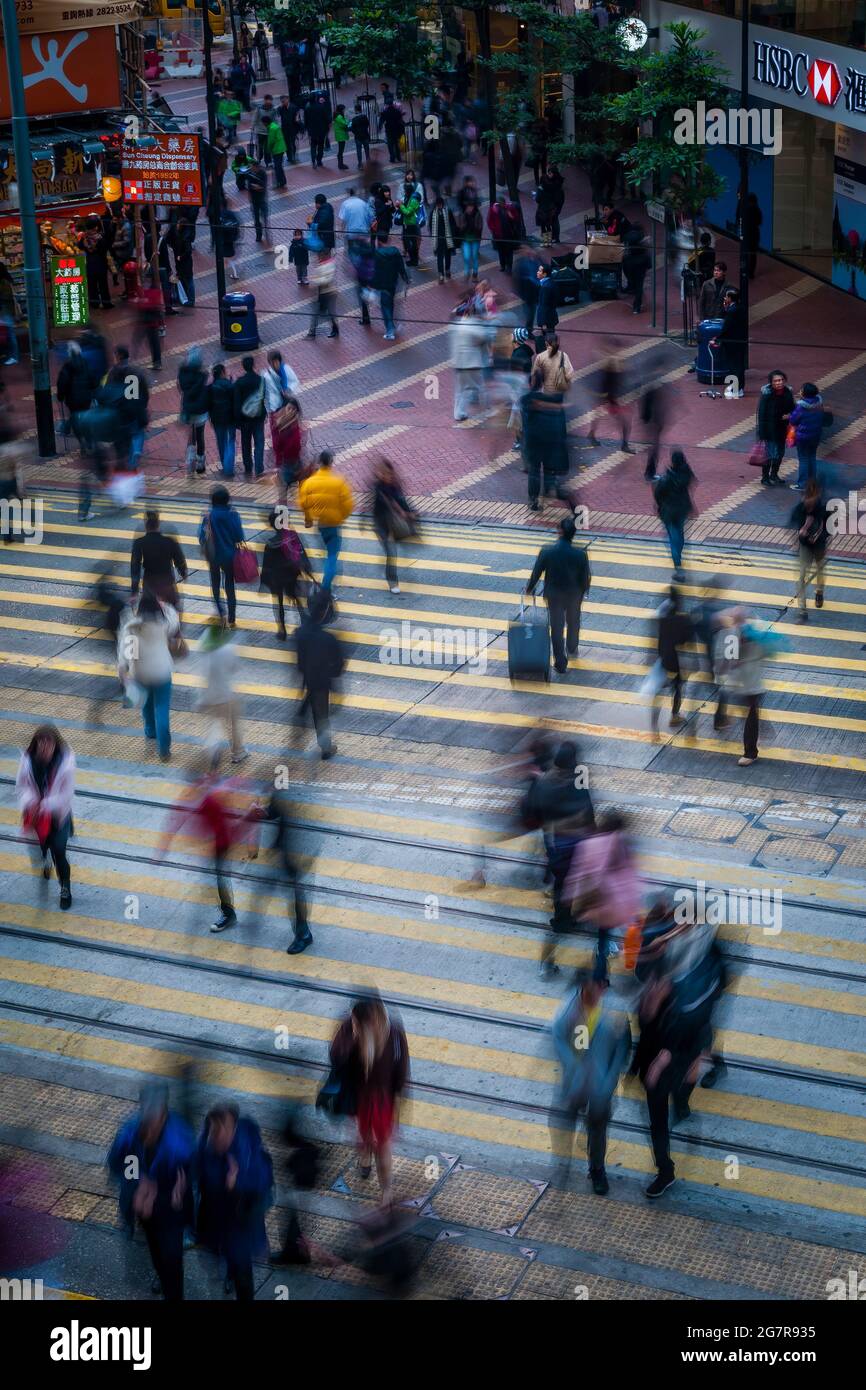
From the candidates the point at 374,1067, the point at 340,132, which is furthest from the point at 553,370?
the point at 340,132

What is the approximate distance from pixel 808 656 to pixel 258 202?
62.6ft

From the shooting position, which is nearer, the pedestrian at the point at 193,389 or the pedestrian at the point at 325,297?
the pedestrian at the point at 193,389

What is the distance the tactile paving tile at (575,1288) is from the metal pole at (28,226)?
15.9 meters

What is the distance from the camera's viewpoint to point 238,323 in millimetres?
27406

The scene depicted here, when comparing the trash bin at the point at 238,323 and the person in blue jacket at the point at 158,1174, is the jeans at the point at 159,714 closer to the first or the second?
the person in blue jacket at the point at 158,1174

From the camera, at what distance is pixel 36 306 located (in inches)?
903

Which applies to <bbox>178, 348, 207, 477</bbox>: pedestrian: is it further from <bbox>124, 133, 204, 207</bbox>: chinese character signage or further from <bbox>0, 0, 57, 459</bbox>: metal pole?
<bbox>124, 133, 204, 207</bbox>: chinese character signage

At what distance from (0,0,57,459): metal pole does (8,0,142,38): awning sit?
805 centimetres

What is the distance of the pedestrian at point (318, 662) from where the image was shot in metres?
14.9

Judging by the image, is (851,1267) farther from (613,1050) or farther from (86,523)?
(86,523)

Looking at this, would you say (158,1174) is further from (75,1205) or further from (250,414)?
(250,414)

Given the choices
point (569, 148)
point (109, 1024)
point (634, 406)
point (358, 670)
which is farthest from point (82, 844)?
point (569, 148)

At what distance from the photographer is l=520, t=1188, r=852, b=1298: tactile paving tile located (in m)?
9.55

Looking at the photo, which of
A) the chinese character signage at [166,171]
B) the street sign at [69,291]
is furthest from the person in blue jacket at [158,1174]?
the chinese character signage at [166,171]
